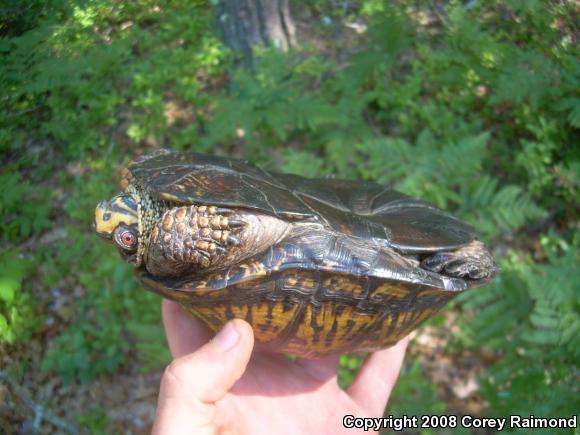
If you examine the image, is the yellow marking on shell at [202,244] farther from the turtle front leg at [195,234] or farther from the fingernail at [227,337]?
the fingernail at [227,337]

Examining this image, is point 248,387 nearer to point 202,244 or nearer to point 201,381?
point 201,381

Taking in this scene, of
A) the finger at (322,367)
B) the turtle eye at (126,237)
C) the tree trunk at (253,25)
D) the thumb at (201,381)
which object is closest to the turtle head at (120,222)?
the turtle eye at (126,237)

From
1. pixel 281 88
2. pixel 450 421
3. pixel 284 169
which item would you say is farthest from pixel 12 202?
pixel 450 421

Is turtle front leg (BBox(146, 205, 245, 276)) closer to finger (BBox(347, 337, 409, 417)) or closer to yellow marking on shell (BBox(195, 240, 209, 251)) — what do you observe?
yellow marking on shell (BBox(195, 240, 209, 251))

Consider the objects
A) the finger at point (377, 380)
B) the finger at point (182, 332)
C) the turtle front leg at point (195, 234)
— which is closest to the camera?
the turtle front leg at point (195, 234)

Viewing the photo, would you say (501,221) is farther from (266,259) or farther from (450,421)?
(266,259)

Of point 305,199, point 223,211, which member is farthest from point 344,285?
point 223,211

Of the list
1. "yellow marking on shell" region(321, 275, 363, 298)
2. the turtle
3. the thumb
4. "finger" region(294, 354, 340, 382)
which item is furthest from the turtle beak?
"finger" region(294, 354, 340, 382)
